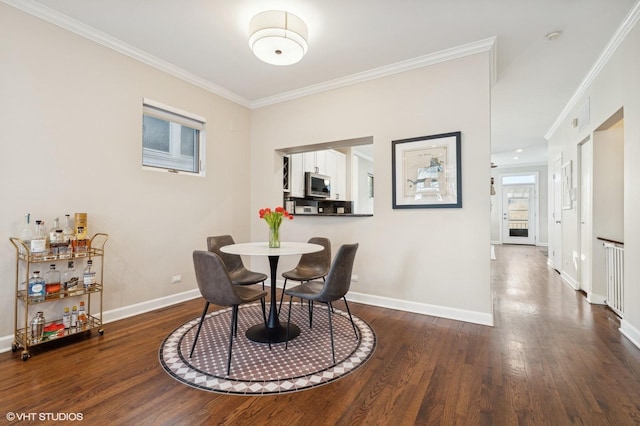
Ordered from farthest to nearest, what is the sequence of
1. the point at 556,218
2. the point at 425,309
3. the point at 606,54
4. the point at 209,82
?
the point at 556,218 → the point at 209,82 → the point at 425,309 → the point at 606,54

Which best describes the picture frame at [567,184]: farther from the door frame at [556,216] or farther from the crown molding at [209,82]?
the crown molding at [209,82]

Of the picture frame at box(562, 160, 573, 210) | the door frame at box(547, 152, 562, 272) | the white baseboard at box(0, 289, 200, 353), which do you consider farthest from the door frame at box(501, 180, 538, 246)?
the white baseboard at box(0, 289, 200, 353)

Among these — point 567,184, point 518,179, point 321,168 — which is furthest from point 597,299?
point 518,179

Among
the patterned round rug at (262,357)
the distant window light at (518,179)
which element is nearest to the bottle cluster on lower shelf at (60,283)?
the patterned round rug at (262,357)

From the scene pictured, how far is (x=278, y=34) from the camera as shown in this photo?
2.40 m

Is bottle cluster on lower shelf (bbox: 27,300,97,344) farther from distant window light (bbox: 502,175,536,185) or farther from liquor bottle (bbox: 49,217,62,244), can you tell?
distant window light (bbox: 502,175,536,185)

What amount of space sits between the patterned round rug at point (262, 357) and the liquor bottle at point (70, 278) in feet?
3.07

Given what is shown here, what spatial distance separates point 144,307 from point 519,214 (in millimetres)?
11201

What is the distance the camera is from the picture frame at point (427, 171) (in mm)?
3096

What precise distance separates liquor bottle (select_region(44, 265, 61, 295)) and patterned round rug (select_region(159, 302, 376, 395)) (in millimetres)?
1011

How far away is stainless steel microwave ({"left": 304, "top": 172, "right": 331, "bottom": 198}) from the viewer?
5410mm

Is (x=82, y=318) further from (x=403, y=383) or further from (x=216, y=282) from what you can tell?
(x=403, y=383)

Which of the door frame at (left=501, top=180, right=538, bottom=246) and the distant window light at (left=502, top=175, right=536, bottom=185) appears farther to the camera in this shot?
the distant window light at (left=502, top=175, right=536, bottom=185)

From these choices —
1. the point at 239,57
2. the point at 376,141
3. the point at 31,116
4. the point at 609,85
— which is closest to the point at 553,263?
the point at 609,85
